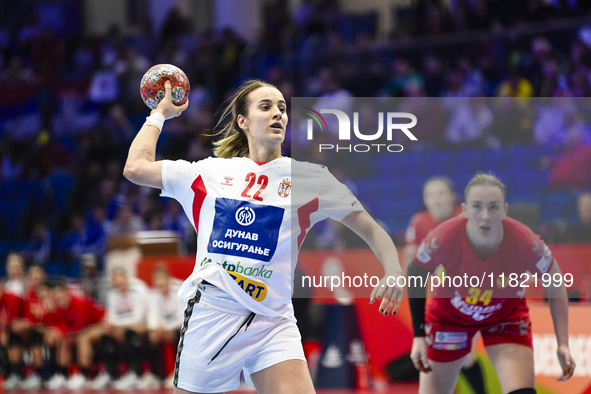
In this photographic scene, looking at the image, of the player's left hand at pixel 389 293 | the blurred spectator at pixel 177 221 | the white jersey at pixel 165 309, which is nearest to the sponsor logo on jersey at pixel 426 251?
the player's left hand at pixel 389 293

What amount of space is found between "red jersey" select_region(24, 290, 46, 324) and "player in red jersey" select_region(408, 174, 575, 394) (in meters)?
7.35

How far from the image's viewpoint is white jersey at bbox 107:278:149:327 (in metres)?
10.0

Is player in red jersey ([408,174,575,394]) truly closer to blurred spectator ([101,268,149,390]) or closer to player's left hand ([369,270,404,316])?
player's left hand ([369,270,404,316])

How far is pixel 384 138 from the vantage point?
546 centimetres

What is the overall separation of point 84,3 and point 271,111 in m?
19.8

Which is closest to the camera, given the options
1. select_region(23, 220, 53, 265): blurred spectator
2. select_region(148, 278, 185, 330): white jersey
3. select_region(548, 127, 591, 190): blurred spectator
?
select_region(548, 127, 591, 190): blurred spectator

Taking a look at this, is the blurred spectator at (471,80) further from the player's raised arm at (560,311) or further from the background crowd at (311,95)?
the player's raised arm at (560,311)

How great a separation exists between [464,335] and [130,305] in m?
6.20

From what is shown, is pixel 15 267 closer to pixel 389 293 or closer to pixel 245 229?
pixel 245 229

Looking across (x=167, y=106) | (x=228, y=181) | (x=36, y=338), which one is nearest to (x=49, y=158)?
(x=36, y=338)

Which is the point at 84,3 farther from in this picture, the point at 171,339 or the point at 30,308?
the point at 171,339

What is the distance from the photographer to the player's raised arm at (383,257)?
3.91m

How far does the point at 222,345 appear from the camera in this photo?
13.1 feet

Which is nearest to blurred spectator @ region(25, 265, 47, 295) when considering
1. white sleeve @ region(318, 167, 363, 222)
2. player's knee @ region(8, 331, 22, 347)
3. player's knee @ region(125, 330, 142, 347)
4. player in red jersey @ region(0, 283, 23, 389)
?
player in red jersey @ region(0, 283, 23, 389)
